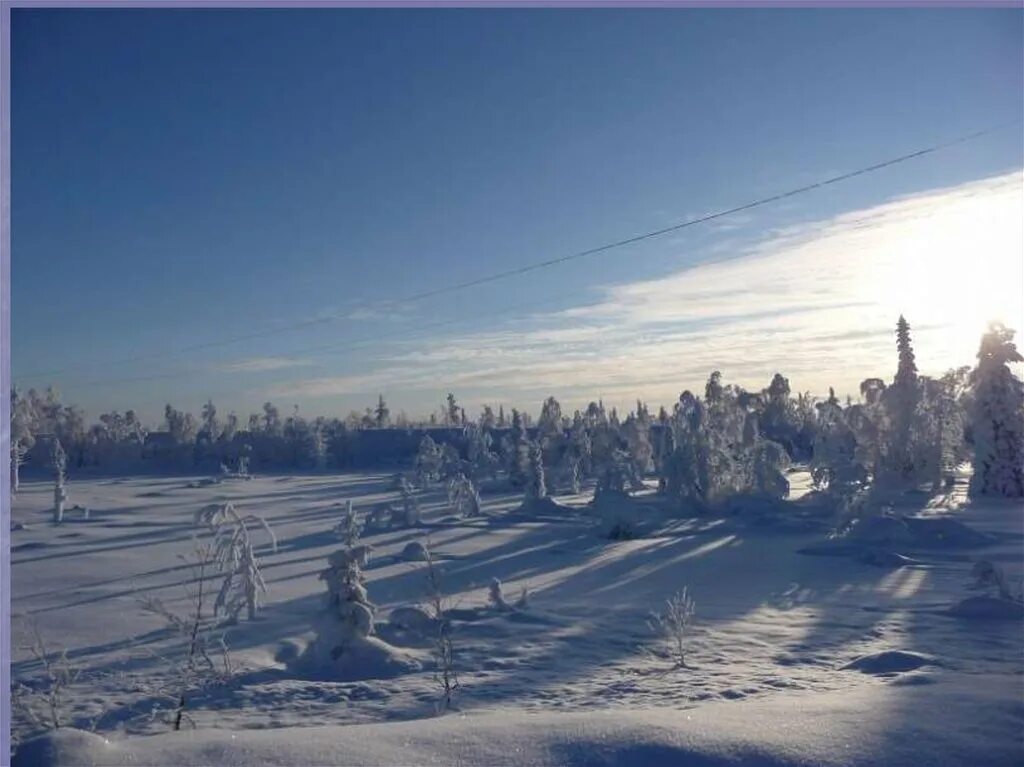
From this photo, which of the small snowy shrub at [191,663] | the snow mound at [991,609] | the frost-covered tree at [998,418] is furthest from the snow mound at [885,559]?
the frost-covered tree at [998,418]

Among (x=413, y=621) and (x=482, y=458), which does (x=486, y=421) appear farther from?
(x=413, y=621)

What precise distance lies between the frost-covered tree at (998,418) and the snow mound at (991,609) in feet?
91.0

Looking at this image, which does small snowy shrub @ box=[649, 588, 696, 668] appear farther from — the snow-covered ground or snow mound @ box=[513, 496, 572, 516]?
snow mound @ box=[513, 496, 572, 516]

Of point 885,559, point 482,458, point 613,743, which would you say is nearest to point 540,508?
point 885,559

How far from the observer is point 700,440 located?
1448 inches

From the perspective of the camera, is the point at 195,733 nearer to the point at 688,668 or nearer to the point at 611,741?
the point at 611,741

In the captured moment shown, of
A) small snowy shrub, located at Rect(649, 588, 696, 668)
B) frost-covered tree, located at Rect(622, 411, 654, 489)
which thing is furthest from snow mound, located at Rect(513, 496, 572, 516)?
frost-covered tree, located at Rect(622, 411, 654, 489)

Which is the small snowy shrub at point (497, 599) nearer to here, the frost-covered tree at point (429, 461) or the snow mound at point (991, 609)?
the snow mound at point (991, 609)

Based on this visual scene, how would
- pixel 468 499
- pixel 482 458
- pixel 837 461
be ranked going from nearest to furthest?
pixel 468 499 < pixel 837 461 < pixel 482 458

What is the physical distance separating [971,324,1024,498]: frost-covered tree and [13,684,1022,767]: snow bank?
36656 mm

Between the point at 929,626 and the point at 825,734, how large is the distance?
870cm

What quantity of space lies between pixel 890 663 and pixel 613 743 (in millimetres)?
6130

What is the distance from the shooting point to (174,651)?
479 inches

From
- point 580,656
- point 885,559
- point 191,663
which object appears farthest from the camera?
point 885,559
